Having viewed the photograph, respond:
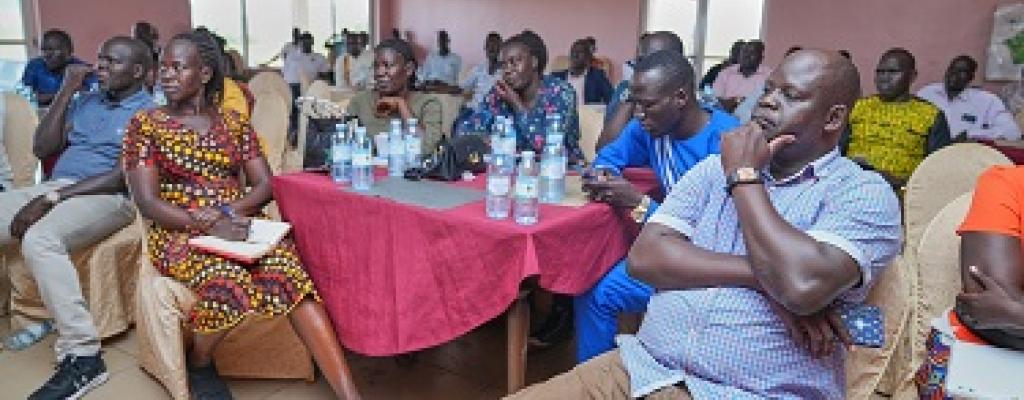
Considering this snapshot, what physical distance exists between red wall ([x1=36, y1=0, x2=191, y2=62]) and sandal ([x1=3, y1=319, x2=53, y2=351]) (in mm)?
5660

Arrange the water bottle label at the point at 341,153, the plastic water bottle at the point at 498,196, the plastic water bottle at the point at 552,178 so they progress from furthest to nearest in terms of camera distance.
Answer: the water bottle label at the point at 341,153
the plastic water bottle at the point at 552,178
the plastic water bottle at the point at 498,196

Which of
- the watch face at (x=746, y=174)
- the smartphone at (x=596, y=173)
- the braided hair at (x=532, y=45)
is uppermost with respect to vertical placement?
the braided hair at (x=532, y=45)

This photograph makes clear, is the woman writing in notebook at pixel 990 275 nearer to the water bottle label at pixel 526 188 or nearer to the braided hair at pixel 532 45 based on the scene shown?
the water bottle label at pixel 526 188

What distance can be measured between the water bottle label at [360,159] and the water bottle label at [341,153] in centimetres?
7

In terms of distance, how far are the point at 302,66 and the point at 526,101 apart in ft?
24.7

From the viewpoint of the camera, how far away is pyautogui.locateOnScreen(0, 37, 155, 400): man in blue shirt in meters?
2.54

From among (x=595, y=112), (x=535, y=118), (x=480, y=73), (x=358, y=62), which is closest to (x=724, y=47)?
(x=480, y=73)

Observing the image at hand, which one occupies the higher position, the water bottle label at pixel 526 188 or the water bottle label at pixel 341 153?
the water bottle label at pixel 341 153

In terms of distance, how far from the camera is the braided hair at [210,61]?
2.51 metres

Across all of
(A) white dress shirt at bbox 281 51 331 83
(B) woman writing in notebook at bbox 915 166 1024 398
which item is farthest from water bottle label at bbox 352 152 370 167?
(A) white dress shirt at bbox 281 51 331 83

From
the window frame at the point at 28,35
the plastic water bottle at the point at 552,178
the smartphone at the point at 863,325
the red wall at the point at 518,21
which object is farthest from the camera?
the red wall at the point at 518,21

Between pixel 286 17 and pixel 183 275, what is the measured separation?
9.38 meters

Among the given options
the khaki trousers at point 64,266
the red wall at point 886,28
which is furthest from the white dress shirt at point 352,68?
the khaki trousers at point 64,266

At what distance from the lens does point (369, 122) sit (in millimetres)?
3162
